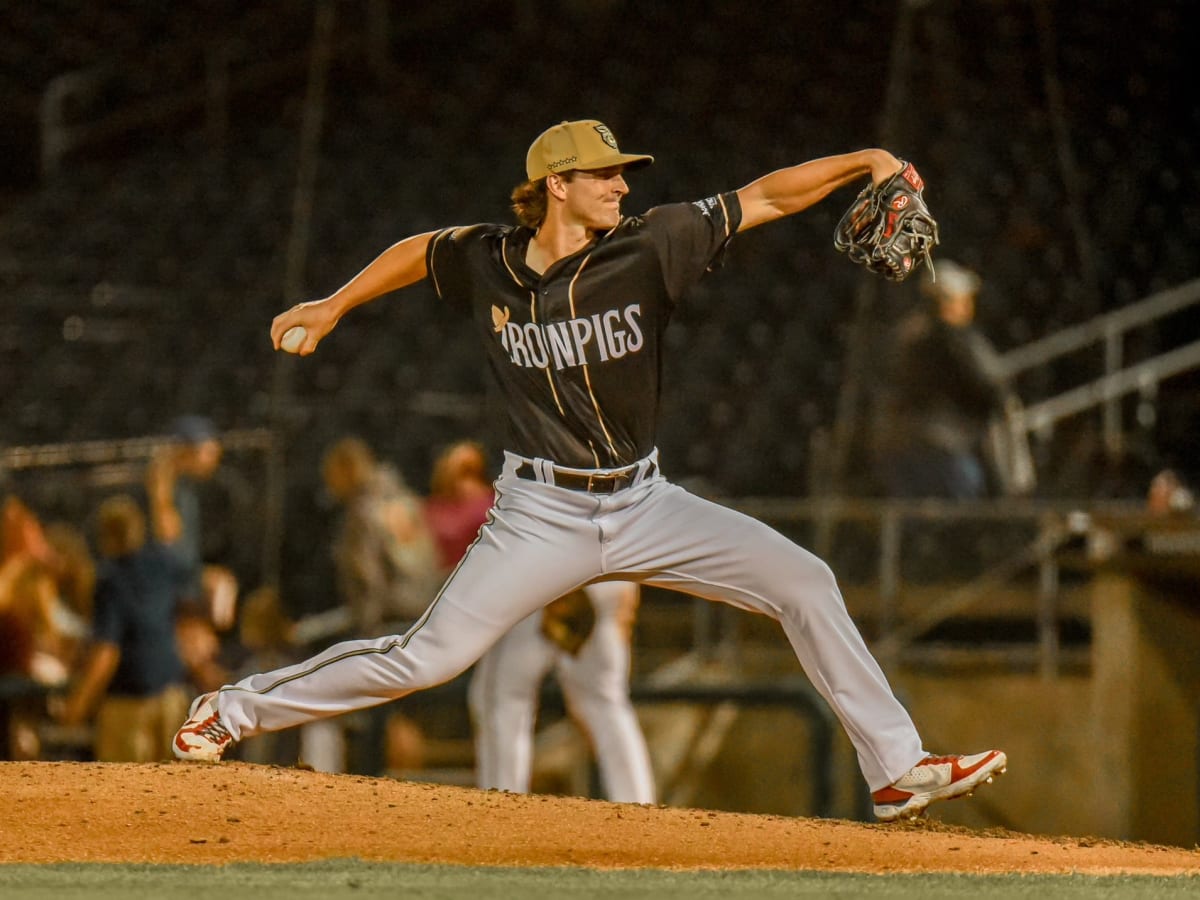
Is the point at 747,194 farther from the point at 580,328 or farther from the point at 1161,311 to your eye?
the point at 1161,311

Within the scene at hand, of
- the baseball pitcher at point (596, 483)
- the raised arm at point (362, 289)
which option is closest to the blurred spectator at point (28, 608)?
the baseball pitcher at point (596, 483)

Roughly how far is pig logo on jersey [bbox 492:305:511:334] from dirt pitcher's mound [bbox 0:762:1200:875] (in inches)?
42.6

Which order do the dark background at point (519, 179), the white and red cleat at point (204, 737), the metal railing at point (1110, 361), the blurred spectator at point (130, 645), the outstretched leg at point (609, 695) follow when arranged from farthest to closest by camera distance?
1. the dark background at point (519, 179)
2. the metal railing at point (1110, 361)
3. the blurred spectator at point (130, 645)
4. the outstretched leg at point (609, 695)
5. the white and red cleat at point (204, 737)

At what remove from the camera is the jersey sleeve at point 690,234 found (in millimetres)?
3990

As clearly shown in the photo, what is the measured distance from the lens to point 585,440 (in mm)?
3951

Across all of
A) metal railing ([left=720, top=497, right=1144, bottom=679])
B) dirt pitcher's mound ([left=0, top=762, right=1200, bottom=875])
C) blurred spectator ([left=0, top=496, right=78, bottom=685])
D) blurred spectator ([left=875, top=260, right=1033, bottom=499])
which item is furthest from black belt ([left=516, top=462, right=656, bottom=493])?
metal railing ([left=720, top=497, right=1144, bottom=679])

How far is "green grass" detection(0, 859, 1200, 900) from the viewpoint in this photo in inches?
125

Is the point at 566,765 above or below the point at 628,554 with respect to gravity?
below

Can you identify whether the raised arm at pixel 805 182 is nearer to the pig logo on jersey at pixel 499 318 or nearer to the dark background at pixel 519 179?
the pig logo on jersey at pixel 499 318

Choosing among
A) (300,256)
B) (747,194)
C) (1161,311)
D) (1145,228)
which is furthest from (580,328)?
(300,256)

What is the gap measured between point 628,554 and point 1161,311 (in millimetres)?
6822

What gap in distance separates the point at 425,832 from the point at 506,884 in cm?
64

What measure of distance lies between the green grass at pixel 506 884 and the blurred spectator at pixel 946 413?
174 inches

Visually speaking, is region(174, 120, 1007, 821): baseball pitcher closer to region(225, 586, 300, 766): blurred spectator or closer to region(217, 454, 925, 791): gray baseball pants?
region(217, 454, 925, 791): gray baseball pants
